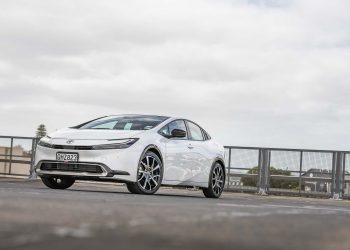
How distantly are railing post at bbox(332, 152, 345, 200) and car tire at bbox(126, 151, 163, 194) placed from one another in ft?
30.3

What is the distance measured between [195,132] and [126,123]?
5.91 ft

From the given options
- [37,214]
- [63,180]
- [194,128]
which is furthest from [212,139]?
[37,214]

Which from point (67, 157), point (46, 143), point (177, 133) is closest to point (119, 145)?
point (67, 157)

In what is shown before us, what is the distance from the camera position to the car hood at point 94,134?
11844mm

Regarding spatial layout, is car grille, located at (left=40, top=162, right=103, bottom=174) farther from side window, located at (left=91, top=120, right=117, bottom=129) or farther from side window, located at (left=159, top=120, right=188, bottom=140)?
side window, located at (left=159, top=120, right=188, bottom=140)

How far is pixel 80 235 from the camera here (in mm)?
3797

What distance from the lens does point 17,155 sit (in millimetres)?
23328

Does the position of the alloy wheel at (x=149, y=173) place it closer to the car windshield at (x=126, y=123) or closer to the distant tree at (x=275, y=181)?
the car windshield at (x=126, y=123)

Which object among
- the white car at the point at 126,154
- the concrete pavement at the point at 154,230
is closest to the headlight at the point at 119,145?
the white car at the point at 126,154

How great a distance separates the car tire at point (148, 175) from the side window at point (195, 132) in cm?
162

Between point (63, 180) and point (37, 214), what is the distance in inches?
327

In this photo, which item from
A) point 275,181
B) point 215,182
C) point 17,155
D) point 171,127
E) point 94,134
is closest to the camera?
point 94,134

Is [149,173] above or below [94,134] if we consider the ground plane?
below

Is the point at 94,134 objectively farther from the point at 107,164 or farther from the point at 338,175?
the point at 338,175
